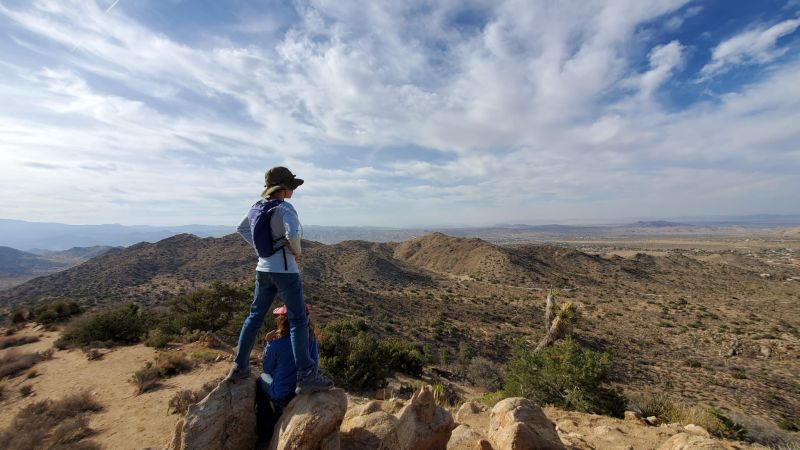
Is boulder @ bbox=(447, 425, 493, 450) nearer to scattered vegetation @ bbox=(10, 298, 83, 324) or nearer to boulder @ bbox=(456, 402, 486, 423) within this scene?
boulder @ bbox=(456, 402, 486, 423)

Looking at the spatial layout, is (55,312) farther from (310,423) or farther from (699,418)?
(699,418)

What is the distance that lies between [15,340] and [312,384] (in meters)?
19.7

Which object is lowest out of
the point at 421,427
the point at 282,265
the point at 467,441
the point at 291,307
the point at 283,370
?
the point at 467,441

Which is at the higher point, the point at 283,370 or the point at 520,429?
the point at 283,370

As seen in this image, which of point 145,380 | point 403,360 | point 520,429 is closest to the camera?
point 520,429

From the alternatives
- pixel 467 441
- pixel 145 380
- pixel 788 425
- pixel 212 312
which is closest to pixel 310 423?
pixel 467 441

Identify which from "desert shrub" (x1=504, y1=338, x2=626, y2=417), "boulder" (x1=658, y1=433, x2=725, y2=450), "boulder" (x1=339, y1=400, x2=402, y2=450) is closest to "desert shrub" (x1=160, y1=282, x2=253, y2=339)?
"desert shrub" (x1=504, y1=338, x2=626, y2=417)

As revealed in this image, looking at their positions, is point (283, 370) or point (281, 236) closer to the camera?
point (281, 236)

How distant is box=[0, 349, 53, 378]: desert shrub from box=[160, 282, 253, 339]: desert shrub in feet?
12.1

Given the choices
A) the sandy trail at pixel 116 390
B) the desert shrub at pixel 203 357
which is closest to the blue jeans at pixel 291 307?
the sandy trail at pixel 116 390

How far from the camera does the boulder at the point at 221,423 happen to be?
4.14 meters

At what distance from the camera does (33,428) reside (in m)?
6.42

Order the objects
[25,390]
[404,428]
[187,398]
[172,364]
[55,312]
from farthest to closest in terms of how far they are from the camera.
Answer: [55,312] < [172,364] < [25,390] < [187,398] < [404,428]

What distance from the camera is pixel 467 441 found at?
5000 mm
